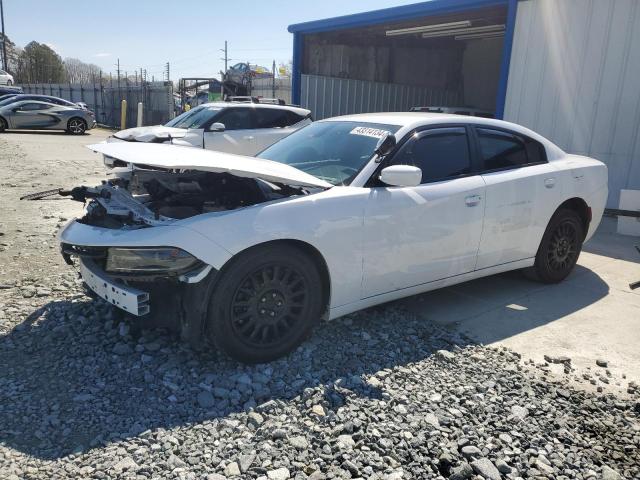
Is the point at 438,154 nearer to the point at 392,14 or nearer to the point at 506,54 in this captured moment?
the point at 506,54

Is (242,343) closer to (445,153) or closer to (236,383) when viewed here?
(236,383)

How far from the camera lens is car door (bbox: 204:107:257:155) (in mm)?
10603

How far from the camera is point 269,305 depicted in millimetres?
3451

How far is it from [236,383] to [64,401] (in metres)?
0.94

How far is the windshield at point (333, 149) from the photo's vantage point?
404 cm

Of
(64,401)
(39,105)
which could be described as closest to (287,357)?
(64,401)

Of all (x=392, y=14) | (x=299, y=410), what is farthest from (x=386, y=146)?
(x=392, y=14)

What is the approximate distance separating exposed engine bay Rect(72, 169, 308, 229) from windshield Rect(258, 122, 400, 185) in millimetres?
423

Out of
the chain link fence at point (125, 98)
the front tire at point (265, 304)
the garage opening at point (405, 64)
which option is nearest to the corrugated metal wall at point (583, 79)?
the garage opening at point (405, 64)

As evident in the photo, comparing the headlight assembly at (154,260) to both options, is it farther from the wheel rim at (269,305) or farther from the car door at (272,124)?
the car door at (272,124)

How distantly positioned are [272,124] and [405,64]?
6353mm

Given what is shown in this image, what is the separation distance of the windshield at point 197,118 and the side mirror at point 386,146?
24.1ft

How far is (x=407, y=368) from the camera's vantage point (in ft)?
11.8

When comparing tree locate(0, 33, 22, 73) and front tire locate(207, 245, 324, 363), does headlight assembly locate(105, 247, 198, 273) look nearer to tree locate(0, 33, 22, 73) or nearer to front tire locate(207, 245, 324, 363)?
front tire locate(207, 245, 324, 363)
